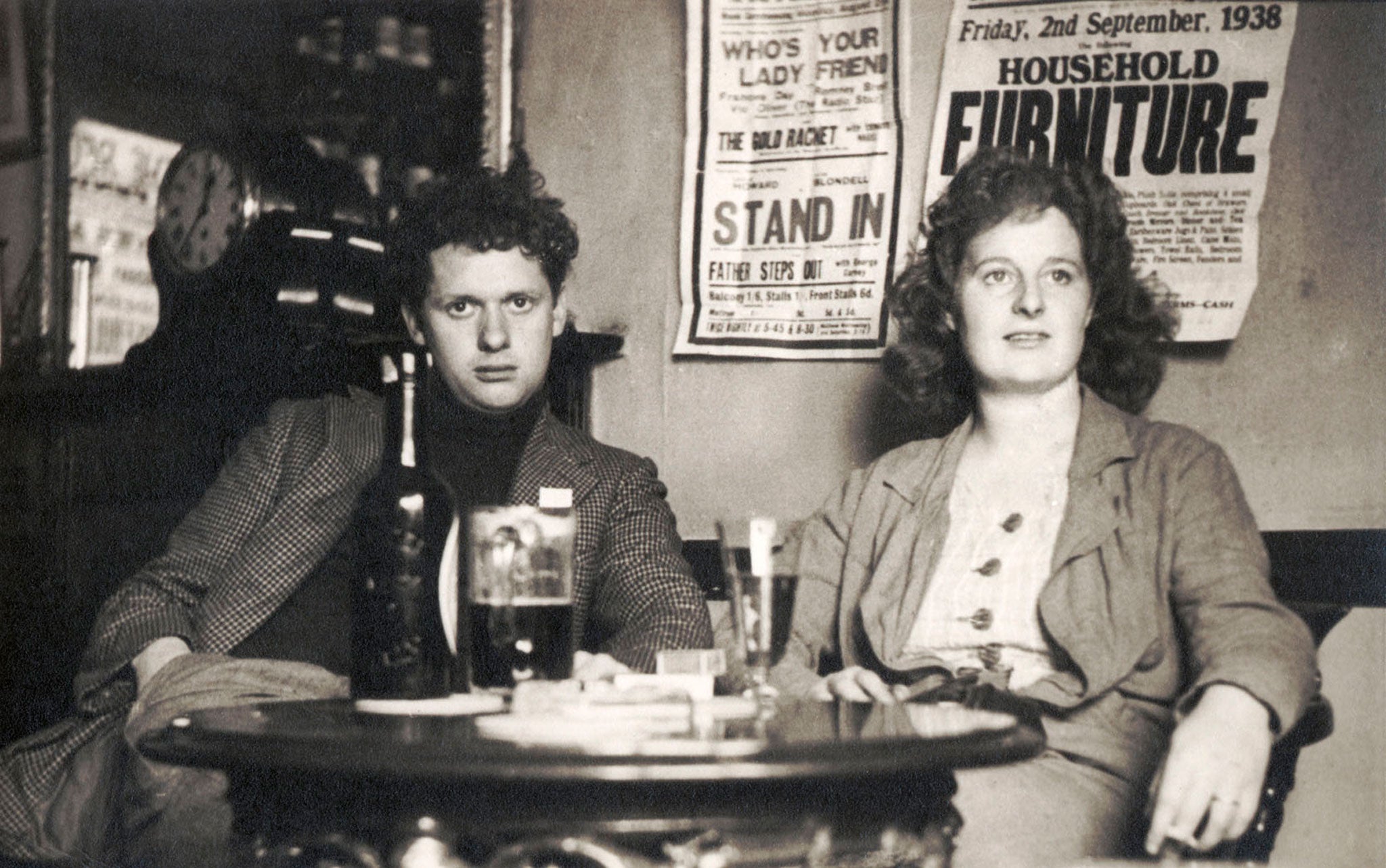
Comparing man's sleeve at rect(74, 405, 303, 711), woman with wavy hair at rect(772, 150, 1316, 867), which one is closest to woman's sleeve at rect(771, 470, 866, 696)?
woman with wavy hair at rect(772, 150, 1316, 867)

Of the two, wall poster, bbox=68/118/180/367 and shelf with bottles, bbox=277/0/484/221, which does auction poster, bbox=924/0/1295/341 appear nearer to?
shelf with bottles, bbox=277/0/484/221

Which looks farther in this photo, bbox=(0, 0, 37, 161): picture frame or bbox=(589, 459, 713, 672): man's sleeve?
bbox=(0, 0, 37, 161): picture frame

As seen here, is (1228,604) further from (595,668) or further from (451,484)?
(451,484)

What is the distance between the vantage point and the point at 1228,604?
5.26 feet

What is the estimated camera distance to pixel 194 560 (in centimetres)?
202

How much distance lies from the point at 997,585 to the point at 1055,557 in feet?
0.28

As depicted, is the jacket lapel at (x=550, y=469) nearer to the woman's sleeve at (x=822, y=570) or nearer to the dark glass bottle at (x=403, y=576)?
the woman's sleeve at (x=822, y=570)

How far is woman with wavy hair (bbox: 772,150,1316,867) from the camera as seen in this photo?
60.6 inches

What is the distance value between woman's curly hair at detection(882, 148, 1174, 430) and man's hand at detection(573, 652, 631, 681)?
2.55ft

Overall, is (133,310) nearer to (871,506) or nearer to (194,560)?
(194,560)

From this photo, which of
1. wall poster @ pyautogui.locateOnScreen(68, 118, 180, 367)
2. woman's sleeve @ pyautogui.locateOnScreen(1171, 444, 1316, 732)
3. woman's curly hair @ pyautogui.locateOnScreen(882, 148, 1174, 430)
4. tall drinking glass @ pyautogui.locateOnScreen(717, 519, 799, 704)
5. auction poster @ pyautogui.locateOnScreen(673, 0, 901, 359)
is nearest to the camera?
tall drinking glass @ pyautogui.locateOnScreen(717, 519, 799, 704)

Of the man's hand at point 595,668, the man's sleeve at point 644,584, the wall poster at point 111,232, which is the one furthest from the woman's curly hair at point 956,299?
the wall poster at point 111,232

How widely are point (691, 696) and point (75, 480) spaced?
175cm

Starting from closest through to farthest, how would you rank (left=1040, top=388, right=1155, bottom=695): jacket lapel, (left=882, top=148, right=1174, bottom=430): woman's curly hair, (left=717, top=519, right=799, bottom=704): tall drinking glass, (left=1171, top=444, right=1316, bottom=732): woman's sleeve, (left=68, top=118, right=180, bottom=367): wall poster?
(left=717, top=519, right=799, bottom=704): tall drinking glass, (left=1171, top=444, right=1316, bottom=732): woman's sleeve, (left=1040, top=388, right=1155, bottom=695): jacket lapel, (left=882, top=148, right=1174, bottom=430): woman's curly hair, (left=68, top=118, right=180, bottom=367): wall poster
